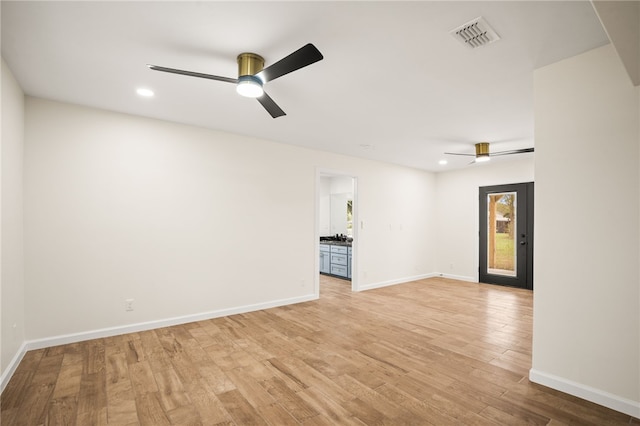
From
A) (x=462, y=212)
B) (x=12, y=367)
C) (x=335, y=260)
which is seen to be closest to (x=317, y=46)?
(x=12, y=367)

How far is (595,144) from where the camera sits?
2.28m

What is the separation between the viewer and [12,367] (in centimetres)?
265

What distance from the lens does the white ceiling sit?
1.88m

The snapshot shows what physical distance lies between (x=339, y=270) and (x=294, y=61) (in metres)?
6.05

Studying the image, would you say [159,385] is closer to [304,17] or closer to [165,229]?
[165,229]

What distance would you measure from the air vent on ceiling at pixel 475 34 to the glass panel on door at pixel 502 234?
17.4 ft

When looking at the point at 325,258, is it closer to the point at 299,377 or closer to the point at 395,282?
the point at 395,282

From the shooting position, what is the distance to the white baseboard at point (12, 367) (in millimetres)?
2412

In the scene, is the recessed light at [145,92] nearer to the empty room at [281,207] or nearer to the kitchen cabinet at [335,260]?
the empty room at [281,207]

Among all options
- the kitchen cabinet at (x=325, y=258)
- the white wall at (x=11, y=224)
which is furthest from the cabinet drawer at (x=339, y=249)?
the white wall at (x=11, y=224)

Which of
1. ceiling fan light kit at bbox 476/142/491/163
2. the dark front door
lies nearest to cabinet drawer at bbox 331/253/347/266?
the dark front door

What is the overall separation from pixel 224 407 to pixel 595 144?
341cm

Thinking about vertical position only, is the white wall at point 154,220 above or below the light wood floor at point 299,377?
above

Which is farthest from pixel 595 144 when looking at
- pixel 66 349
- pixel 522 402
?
pixel 66 349
